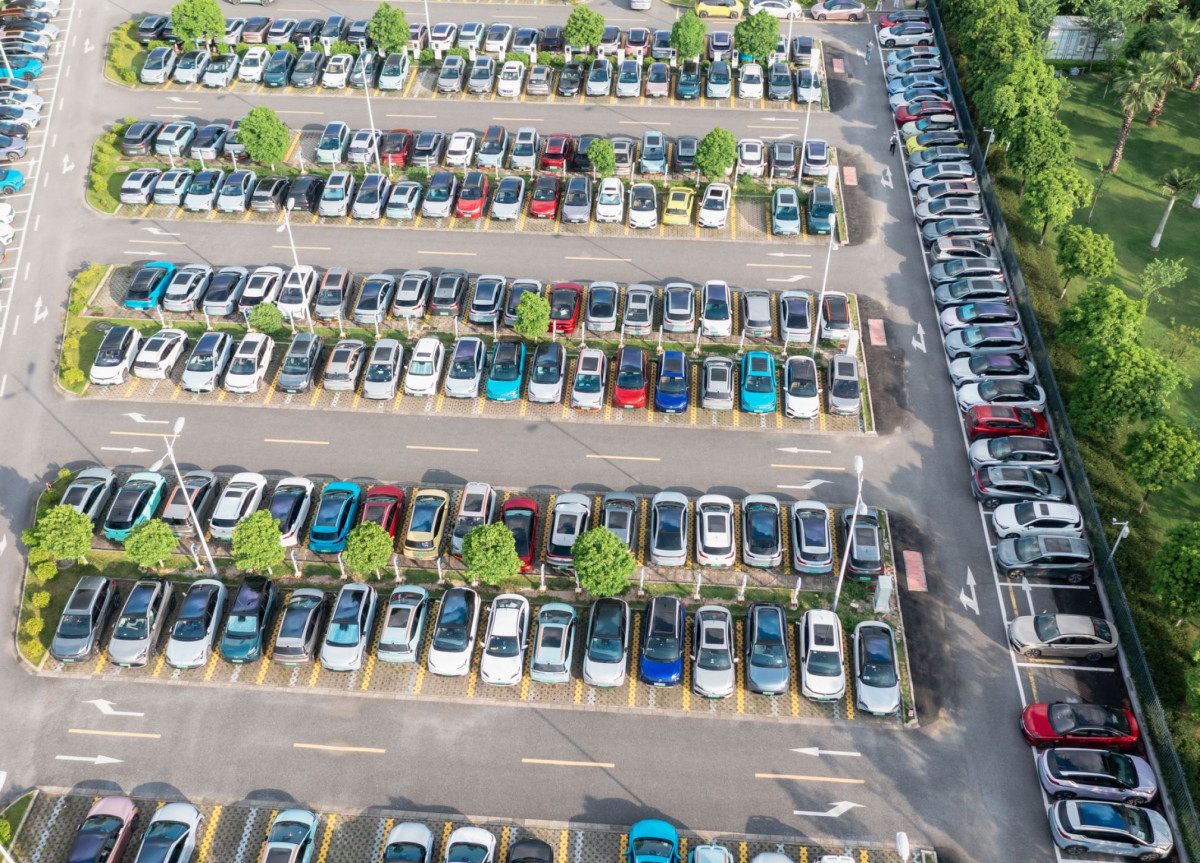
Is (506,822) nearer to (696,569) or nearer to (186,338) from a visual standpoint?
(696,569)

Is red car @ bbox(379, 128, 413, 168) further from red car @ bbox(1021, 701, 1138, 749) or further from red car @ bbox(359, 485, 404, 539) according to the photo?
red car @ bbox(1021, 701, 1138, 749)

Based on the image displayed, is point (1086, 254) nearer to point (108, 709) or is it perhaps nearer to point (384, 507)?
point (384, 507)

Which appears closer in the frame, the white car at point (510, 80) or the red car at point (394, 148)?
the red car at point (394, 148)

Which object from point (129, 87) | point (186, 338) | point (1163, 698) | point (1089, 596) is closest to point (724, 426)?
point (1089, 596)

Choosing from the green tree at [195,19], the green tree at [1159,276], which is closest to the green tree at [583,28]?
the green tree at [195,19]

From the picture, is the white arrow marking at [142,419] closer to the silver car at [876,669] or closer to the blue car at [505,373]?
the blue car at [505,373]
